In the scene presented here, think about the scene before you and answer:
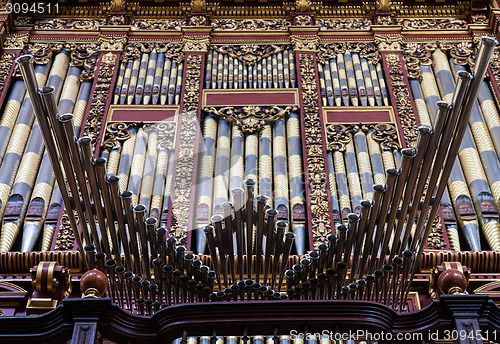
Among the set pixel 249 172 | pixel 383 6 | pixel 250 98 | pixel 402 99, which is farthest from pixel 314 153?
pixel 383 6

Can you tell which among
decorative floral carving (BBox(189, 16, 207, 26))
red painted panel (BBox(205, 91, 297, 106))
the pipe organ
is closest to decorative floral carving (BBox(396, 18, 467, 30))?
the pipe organ

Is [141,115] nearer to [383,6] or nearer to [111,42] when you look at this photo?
[111,42]

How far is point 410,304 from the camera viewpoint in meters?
8.83

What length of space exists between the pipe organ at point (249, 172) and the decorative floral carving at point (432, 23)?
1.8 inches

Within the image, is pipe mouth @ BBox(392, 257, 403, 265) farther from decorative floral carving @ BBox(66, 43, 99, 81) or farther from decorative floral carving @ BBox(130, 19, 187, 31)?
decorative floral carving @ BBox(130, 19, 187, 31)

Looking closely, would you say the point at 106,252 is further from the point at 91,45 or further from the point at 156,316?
the point at 91,45

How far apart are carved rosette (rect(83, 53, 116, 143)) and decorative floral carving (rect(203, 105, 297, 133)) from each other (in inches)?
58.4

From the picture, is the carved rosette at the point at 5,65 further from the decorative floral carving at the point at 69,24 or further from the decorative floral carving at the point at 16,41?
the decorative floral carving at the point at 69,24

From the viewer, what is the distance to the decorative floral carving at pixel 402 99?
1126 centimetres

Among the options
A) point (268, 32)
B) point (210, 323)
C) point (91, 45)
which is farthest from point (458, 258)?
point (91, 45)

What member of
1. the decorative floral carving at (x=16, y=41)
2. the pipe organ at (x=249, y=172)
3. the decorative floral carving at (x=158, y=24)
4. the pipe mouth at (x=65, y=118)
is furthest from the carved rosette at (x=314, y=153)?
the decorative floral carving at (x=16, y=41)

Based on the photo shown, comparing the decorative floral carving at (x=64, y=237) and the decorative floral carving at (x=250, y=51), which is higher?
the decorative floral carving at (x=250, y=51)

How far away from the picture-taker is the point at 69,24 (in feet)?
44.2

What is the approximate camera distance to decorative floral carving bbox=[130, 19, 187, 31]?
44.1 ft
